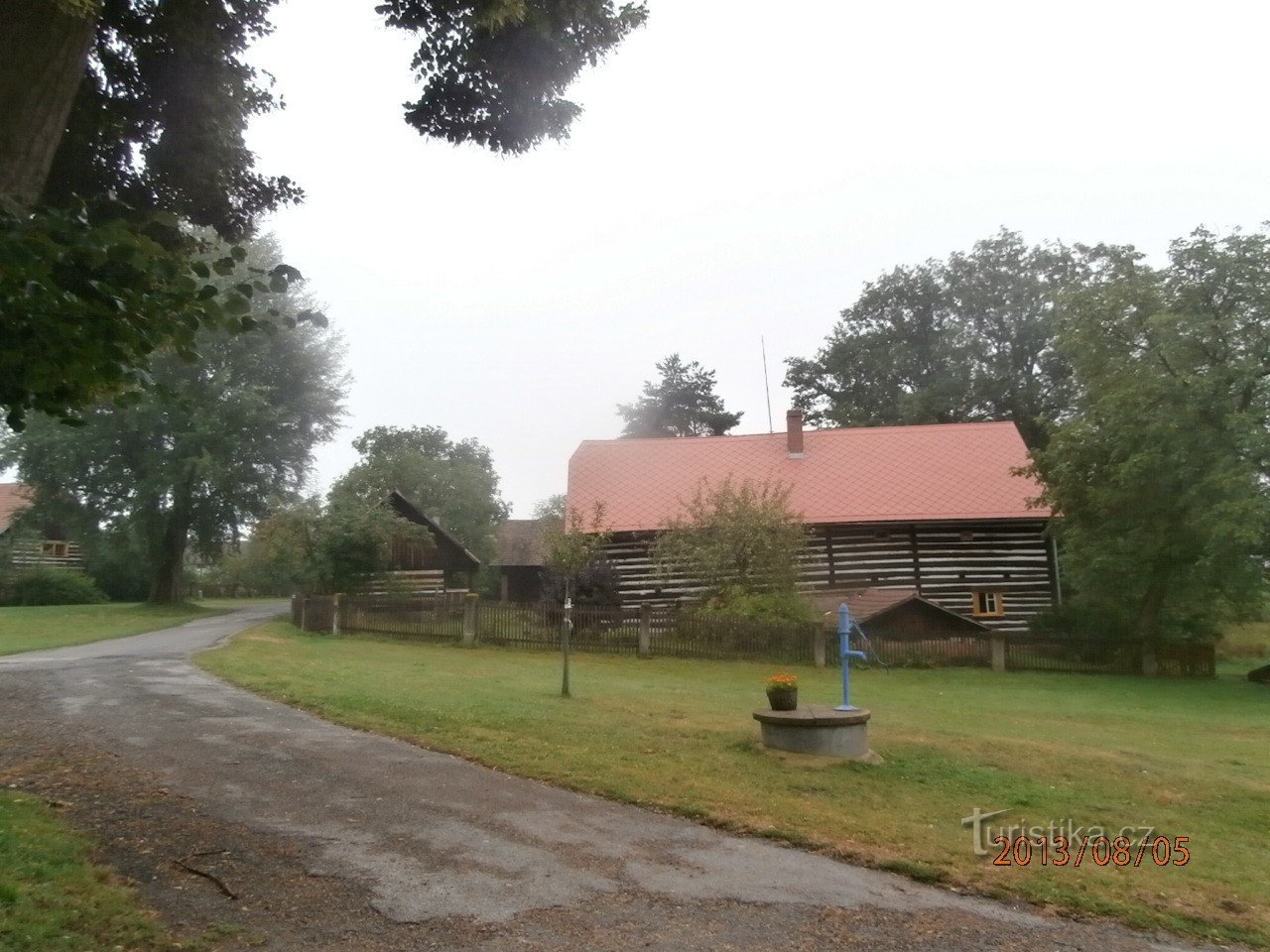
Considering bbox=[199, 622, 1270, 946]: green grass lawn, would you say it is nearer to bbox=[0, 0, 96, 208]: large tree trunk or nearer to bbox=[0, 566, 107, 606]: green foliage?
bbox=[0, 0, 96, 208]: large tree trunk

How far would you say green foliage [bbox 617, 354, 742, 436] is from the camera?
65562 millimetres

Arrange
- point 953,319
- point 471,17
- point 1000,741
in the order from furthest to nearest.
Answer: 1. point 953,319
2. point 1000,741
3. point 471,17

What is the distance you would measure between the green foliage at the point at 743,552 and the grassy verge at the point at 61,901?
21.1m

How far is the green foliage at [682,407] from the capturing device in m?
65.6

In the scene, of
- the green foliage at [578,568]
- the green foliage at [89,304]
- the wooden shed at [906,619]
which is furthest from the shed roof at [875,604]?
Answer: the green foliage at [89,304]

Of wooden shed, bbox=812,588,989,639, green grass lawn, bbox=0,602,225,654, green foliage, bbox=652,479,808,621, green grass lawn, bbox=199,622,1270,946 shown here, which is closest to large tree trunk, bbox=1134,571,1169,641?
wooden shed, bbox=812,588,989,639

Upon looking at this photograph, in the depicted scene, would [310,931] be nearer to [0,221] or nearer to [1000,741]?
[0,221]

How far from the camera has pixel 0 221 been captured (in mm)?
5406

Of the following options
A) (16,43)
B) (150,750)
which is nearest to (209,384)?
(150,750)

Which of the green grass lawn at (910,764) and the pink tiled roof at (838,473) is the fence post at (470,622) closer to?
the pink tiled roof at (838,473)

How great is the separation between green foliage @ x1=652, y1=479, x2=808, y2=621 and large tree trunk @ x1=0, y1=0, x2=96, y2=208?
21387mm

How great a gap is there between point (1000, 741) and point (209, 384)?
3439 cm

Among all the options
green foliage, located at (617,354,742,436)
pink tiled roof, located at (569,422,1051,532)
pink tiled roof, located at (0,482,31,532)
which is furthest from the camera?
green foliage, located at (617,354,742,436)

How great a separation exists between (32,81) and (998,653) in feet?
77.8
